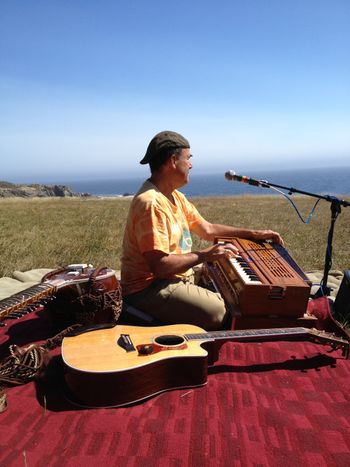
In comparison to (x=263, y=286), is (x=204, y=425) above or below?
below

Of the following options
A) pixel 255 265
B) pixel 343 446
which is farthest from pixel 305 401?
pixel 255 265

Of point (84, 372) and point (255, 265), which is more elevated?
point (255, 265)

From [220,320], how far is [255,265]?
60 centimetres

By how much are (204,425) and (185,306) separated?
1166mm

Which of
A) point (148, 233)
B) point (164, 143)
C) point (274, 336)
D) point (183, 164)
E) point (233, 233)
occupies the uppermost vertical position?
point (164, 143)

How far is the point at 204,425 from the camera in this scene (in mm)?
2404

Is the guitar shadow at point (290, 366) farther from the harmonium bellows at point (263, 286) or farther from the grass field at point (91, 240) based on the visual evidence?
the grass field at point (91, 240)

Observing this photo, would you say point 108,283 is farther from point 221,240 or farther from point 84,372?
point 221,240

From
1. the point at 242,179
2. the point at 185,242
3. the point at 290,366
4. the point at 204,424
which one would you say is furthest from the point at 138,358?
the point at 242,179

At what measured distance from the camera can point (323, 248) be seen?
8.67m

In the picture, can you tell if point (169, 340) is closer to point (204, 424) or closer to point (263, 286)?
point (204, 424)

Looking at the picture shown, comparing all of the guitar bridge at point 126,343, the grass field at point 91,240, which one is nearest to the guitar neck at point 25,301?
the guitar bridge at point 126,343

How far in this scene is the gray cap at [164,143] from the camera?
11.6 feet

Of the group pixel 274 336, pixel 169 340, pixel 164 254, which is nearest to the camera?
pixel 169 340
